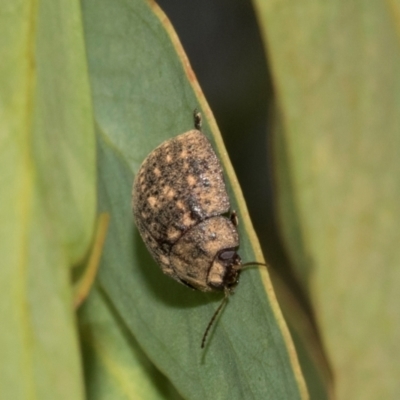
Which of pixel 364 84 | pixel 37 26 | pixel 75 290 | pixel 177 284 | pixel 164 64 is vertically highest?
pixel 37 26

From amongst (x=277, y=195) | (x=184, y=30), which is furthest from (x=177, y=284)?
(x=184, y=30)

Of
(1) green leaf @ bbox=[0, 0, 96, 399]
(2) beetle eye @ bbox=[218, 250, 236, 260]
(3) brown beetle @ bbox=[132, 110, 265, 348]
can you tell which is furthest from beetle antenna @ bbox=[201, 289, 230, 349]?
(1) green leaf @ bbox=[0, 0, 96, 399]

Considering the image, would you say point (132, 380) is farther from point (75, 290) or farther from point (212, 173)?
point (212, 173)

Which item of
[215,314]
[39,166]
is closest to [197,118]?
[39,166]

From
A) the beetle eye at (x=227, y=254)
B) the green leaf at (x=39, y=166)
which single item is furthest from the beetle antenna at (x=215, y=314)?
the green leaf at (x=39, y=166)

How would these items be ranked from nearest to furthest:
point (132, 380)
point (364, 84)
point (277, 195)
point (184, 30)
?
point (364, 84)
point (132, 380)
point (277, 195)
point (184, 30)

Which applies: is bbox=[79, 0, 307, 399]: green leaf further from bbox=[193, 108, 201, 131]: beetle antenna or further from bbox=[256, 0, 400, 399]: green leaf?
bbox=[256, 0, 400, 399]: green leaf

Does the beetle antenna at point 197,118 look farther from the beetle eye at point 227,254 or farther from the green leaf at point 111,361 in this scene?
the green leaf at point 111,361
